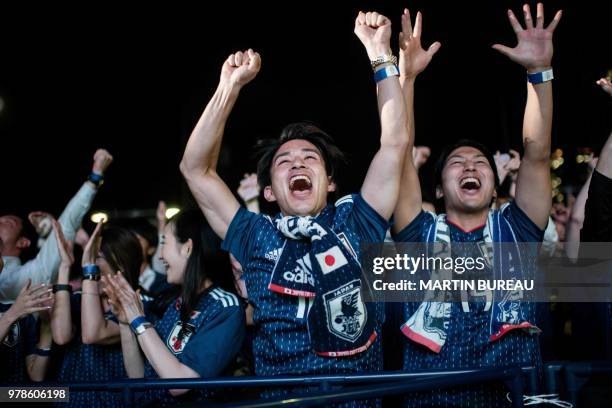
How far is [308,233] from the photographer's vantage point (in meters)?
1.87

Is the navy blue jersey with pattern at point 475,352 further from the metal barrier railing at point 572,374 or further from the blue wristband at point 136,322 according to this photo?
the blue wristband at point 136,322

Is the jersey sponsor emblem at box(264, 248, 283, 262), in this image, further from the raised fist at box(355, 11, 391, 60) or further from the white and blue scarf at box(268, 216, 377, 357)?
the raised fist at box(355, 11, 391, 60)

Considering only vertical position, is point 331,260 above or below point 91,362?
above

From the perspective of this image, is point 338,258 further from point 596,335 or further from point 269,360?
point 596,335

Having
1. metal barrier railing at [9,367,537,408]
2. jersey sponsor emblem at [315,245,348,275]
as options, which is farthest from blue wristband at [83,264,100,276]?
jersey sponsor emblem at [315,245,348,275]

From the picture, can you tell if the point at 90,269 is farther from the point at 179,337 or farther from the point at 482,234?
the point at 482,234

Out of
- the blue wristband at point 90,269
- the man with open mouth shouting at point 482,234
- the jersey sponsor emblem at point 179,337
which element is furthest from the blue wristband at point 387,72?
the blue wristband at point 90,269

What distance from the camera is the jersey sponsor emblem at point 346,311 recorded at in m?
1.78

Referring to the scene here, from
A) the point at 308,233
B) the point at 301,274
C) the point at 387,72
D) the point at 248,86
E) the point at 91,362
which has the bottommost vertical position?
the point at 91,362

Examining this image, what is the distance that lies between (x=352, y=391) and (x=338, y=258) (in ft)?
1.78

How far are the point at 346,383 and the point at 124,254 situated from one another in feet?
5.00

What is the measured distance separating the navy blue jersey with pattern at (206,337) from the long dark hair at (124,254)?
639 millimetres

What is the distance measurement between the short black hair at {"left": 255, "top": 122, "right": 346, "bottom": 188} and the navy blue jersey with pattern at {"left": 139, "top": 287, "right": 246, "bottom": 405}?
48 cm

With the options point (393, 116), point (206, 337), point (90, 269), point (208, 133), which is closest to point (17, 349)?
point (90, 269)
